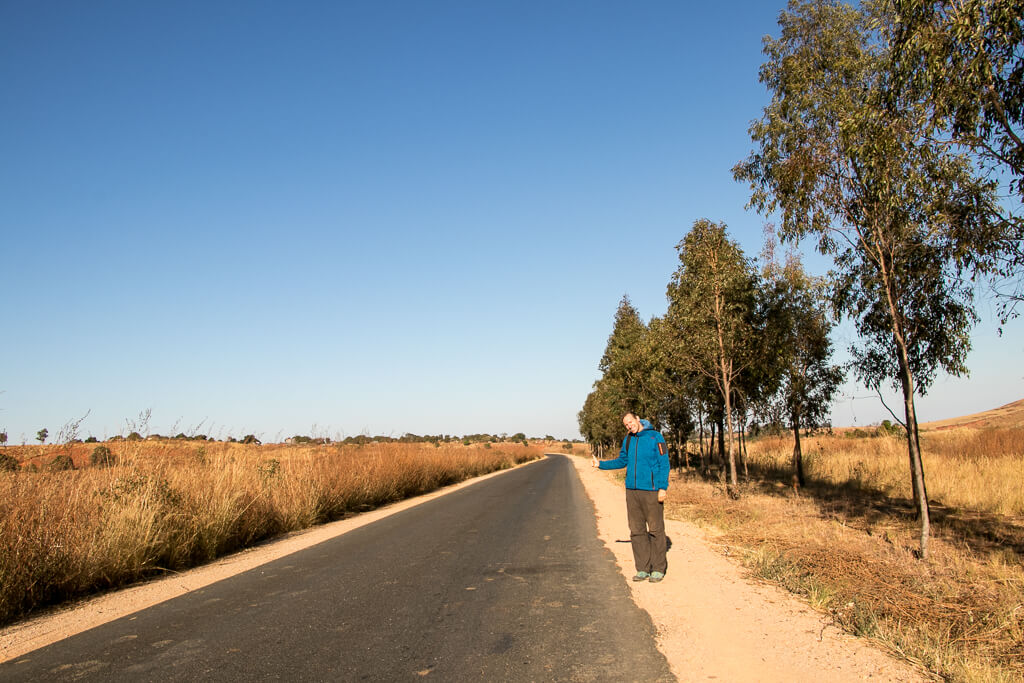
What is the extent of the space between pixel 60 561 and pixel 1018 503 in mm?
18678

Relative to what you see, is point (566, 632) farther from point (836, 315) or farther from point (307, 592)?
point (836, 315)

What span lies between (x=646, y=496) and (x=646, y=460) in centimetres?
45

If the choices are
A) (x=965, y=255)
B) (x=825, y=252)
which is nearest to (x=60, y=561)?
(x=965, y=255)

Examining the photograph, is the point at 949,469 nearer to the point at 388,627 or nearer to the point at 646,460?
the point at 646,460

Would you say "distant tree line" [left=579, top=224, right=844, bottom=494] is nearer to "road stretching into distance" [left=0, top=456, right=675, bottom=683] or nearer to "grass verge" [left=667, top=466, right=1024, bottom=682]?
"grass verge" [left=667, top=466, right=1024, bottom=682]

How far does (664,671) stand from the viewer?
4004mm

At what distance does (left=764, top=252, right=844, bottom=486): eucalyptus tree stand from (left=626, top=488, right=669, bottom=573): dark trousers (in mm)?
14039

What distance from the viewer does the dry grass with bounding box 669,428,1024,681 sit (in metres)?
4.59

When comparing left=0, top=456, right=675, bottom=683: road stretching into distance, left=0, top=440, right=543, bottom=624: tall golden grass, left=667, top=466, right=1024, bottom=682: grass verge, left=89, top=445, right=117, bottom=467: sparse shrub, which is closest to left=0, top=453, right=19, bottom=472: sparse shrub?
left=0, top=440, right=543, bottom=624: tall golden grass

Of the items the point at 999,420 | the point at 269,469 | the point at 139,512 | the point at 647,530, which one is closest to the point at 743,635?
the point at 647,530

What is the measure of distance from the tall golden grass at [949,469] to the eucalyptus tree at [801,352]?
341 centimetres

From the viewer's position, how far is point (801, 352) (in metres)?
19.5

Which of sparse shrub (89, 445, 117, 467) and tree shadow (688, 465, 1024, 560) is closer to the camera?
sparse shrub (89, 445, 117, 467)

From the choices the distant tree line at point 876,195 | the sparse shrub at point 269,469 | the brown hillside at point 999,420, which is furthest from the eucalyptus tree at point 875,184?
the brown hillside at point 999,420
